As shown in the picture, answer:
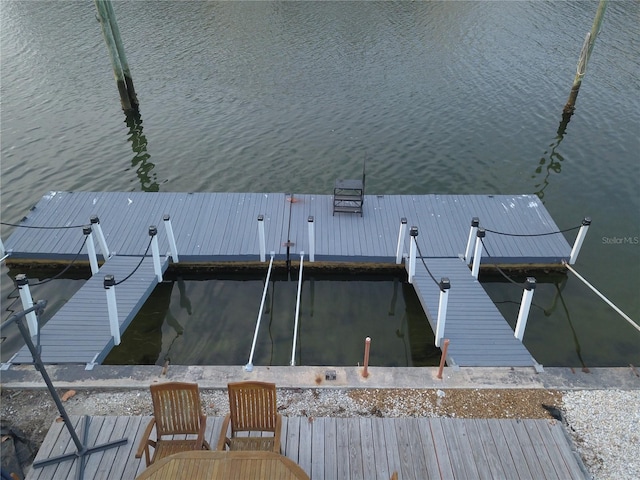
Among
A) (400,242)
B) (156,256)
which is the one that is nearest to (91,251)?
(156,256)

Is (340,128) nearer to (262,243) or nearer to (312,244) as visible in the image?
(312,244)

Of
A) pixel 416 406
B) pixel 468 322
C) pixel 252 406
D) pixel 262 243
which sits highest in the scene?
pixel 252 406

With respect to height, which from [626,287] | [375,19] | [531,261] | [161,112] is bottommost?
[626,287]

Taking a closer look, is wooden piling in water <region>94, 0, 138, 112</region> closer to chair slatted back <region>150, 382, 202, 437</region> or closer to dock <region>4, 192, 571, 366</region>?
dock <region>4, 192, 571, 366</region>

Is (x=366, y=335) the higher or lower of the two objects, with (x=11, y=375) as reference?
lower

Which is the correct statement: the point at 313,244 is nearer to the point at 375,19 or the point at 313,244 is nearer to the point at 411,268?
the point at 411,268

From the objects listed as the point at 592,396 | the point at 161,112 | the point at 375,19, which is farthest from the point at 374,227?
the point at 375,19

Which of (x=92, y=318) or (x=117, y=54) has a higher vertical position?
(x=117, y=54)

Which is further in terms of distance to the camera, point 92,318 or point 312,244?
point 312,244

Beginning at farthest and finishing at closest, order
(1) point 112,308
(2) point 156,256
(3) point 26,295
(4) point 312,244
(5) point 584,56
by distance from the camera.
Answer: (5) point 584,56 → (4) point 312,244 → (2) point 156,256 → (1) point 112,308 → (3) point 26,295
